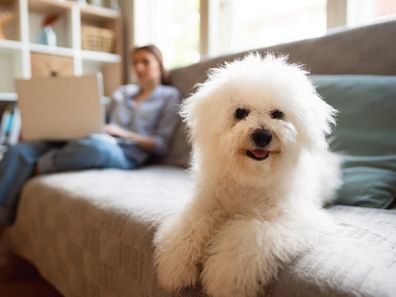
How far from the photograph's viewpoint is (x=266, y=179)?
0.79m

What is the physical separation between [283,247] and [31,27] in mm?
2750

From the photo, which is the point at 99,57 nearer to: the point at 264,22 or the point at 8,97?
the point at 8,97

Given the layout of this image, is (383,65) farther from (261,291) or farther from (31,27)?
(31,27)

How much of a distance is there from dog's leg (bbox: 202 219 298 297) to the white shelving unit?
7.25 feet

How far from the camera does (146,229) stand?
925mm

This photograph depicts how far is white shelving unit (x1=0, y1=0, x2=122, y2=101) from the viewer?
7.97ft

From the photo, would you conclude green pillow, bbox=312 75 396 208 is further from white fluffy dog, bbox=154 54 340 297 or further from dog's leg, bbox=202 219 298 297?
dog's leg, bbox=202 219 298 297

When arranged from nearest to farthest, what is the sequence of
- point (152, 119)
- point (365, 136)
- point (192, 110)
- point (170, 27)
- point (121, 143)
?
point (192, 110)
point (365, 136)
point (121, 143)
point (152, 119)
point (170, 27)

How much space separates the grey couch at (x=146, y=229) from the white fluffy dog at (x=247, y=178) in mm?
57

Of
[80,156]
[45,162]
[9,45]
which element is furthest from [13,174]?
[9,45]

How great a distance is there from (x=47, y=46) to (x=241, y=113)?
2227 millimetres

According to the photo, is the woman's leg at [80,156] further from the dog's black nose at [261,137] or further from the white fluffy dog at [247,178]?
the dog's black nose at [261,137]

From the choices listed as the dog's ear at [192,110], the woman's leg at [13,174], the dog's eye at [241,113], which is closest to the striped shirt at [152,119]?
→ the woman's leg at [13,174]

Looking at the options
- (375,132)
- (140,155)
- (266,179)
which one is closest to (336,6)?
(375,132)
